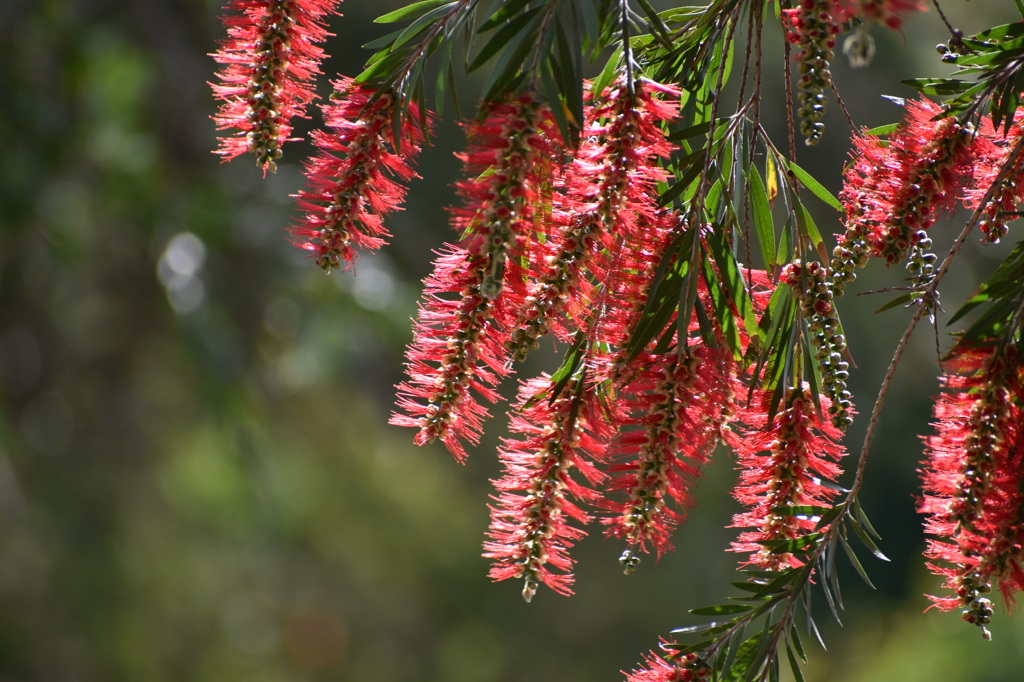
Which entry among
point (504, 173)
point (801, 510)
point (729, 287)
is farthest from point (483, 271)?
point (801, 510)

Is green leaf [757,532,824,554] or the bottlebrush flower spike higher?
the bottlebrush flower spike

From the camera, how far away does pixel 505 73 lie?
553mm

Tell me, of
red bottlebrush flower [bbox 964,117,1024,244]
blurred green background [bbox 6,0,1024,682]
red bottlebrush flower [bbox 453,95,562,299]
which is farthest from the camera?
blurred green background [bbox 6,0,1024,682]

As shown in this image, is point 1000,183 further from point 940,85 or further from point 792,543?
point 792,543

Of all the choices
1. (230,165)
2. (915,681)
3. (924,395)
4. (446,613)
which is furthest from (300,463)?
(924,395)

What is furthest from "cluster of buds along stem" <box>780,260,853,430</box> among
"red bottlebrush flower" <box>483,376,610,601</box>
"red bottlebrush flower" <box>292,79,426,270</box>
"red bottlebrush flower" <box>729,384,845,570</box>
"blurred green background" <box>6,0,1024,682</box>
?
"blurred green background" <box>6,0,1024,682</box>

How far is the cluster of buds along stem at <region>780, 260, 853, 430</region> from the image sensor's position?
615mm

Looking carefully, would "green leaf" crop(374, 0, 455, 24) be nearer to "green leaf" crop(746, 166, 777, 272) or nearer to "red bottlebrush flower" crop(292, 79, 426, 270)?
"red bottlebrush flower" crop(292, 79, 426, 270)

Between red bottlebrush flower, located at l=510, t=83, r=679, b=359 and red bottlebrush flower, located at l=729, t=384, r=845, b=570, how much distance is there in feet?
0.52

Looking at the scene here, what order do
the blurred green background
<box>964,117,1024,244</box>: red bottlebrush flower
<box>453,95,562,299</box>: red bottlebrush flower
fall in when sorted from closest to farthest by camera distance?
<box>453,95,562,299</box>: red bottlebrush flower < <box>964,117,1024,244</box>: red bottlebrush flower < the blurred green background

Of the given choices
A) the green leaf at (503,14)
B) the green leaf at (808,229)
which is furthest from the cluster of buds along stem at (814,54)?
the green leaf at (503,14)

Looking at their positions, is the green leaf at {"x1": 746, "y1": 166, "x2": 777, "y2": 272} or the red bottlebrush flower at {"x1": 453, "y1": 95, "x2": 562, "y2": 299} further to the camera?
the green leaf at {"x1": 746, "y1": 166, "x2": 777, "y2": 272}

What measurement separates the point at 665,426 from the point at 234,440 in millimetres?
2118

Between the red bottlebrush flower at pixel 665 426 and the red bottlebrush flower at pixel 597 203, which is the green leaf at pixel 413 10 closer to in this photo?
the red bottlebrush flower at pixel 597 203
